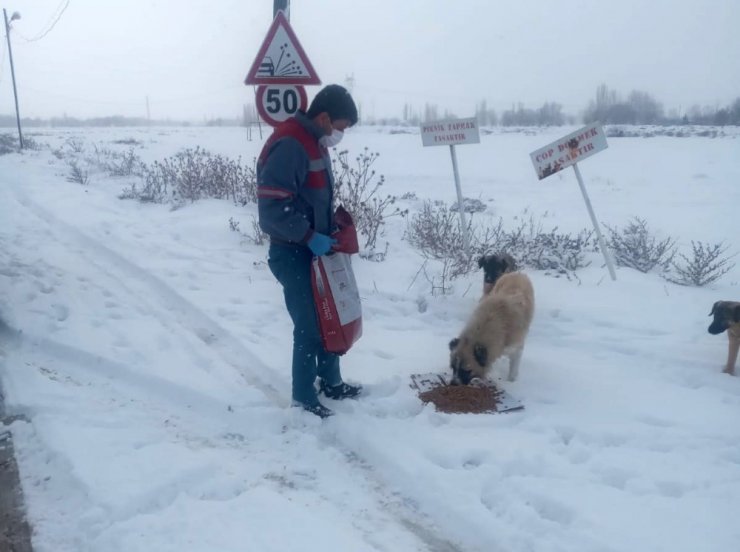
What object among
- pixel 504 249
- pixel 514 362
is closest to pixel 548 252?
pixel 504 249

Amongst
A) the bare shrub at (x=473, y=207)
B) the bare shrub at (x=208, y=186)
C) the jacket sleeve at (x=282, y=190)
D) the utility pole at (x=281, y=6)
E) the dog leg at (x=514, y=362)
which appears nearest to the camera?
the jacket sleeve at (x=282, y=190)

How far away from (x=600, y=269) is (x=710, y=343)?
2.84 meters

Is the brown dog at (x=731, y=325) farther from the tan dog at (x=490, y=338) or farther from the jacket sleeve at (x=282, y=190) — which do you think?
the jacket sleeve at (x=282, y=190)

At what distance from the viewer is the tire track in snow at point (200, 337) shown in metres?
3.26

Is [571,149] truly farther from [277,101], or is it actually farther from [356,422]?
[356,422]

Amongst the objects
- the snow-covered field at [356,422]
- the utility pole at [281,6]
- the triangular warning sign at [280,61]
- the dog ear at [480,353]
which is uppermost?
the utility pole at [281,6]

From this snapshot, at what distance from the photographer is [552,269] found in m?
8.58

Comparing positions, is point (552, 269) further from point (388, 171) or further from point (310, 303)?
point (388, 171)

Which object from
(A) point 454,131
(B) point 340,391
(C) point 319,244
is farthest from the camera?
(A) point 454,131

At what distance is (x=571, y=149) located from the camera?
7.79 meters

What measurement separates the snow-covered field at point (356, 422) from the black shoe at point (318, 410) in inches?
2.6

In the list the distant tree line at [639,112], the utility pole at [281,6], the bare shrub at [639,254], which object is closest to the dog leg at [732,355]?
the bare shrub at [639,254]

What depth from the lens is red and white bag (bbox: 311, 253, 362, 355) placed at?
13.5ft

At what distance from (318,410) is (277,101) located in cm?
325
